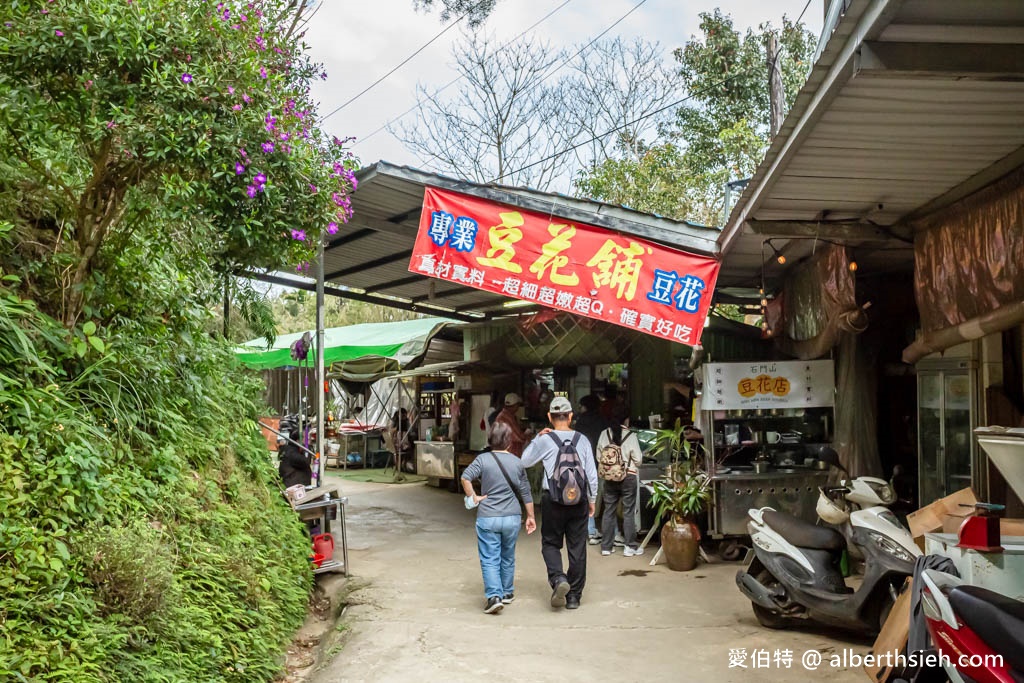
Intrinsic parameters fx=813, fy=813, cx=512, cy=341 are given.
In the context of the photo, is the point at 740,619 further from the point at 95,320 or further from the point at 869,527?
the point at 95,320

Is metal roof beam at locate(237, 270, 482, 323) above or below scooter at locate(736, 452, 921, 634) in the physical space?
above

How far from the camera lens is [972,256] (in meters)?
5.45

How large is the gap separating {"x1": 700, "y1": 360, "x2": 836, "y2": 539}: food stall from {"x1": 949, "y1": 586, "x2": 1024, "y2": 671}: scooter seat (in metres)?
5.52

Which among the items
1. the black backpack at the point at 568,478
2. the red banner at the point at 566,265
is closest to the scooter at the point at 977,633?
the black backpack at the point at 568,478

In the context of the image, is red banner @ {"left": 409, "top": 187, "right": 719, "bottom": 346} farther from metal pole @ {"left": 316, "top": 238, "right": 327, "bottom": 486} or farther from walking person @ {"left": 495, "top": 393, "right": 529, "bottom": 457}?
walking person @ {"left": 495, "top": 393, "right": 529, "bottom": 457}

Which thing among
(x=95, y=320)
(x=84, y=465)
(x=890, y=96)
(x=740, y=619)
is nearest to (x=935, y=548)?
(x=890, y=96)

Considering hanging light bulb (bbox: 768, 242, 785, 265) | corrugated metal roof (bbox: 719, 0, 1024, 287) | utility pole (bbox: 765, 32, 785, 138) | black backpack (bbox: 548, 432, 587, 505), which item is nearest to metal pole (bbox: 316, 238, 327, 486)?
black backpack (bbox: 548, 432, 587, 505)

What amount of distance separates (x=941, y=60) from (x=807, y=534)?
3648 millimetres

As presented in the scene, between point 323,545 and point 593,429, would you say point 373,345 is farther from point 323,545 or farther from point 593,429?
point 323,545

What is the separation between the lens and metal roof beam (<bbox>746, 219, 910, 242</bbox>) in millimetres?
6977

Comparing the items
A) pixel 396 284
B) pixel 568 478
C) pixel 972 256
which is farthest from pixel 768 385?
pixel 396 284

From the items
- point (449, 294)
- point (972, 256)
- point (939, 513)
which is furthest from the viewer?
point (449, 294)

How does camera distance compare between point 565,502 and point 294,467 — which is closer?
point 565,502

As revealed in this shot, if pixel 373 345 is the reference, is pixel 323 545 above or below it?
below
